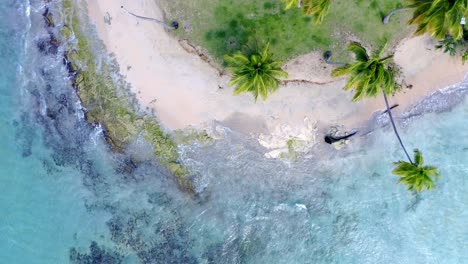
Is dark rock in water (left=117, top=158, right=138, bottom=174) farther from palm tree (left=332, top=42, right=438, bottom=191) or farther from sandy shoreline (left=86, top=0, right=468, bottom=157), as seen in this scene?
palm tree (left=332, top=42, right=438, bottom=191)

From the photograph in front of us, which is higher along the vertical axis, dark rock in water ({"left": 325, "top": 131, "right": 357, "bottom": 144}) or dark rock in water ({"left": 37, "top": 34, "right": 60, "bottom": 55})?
dark rock in water ({"left": 37, "top": 34, "right": 60, "bottom": 55})

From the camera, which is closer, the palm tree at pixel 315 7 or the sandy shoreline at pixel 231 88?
the palm tree at pixel 315 7

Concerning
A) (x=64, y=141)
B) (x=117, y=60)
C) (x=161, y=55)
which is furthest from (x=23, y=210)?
(x=161, y=55)

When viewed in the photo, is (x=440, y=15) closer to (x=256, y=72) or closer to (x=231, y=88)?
(x=256, y=72)

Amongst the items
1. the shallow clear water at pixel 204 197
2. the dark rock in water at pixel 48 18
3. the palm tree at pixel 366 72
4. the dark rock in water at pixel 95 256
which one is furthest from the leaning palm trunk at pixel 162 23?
the dark rock in water at pixel 95 256

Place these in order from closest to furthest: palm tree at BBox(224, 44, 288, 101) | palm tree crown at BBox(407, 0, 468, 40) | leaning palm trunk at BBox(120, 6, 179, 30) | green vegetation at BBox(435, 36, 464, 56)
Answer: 1. palm tree crown at BBox(407, 0, 468, 40)
2. palm tree at BBox(224, 44, 288, 101)
3. green vegetation at BBox(435, 36, 464, 56)
4. leaning palm trunk at BBox(120, 6, 179, 30)

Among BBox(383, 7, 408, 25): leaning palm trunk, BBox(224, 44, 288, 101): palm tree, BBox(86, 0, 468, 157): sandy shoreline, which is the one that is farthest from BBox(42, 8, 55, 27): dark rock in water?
BBox(383, 7, 408, 25): leaning palm trunk

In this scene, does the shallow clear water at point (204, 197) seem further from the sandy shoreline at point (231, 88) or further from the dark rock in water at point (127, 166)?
the sandy shoreline at point (231, 88)

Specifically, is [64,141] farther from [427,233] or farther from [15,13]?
[427,233]
